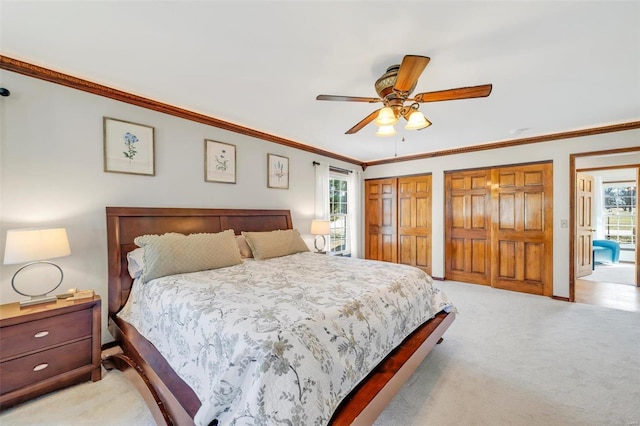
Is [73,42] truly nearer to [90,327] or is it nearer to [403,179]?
[90,327]

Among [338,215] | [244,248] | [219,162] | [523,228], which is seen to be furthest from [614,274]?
[219,162]

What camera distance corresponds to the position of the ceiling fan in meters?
1.69

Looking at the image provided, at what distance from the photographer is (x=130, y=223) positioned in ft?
8.34

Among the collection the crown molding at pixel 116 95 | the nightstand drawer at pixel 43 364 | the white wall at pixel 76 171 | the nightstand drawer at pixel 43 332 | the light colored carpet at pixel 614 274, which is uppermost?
the crown molding at pixel 116 95

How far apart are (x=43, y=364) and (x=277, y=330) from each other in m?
1.91

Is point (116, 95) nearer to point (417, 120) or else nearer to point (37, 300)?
point (37, 300)

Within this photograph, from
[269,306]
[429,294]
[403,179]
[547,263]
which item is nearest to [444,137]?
[403,179]

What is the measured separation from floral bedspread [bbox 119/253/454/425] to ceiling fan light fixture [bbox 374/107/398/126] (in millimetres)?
1241

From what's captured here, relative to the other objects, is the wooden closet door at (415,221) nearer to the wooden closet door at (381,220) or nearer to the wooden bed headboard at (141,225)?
the wooden closet door at (381,220)

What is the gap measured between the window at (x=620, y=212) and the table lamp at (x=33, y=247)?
1048 cm

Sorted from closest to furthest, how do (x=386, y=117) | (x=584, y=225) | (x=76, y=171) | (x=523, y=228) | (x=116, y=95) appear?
(x=386, y=117) < (x=76, y=171) < (x=116, y=95) < (x=523, y=228) < (x=584, y=225)

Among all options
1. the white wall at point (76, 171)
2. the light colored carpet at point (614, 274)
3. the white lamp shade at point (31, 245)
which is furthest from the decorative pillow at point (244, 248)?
the light colored carpet at point (614, 274)

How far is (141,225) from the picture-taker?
261 cm

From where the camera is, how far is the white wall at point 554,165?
3607mm
